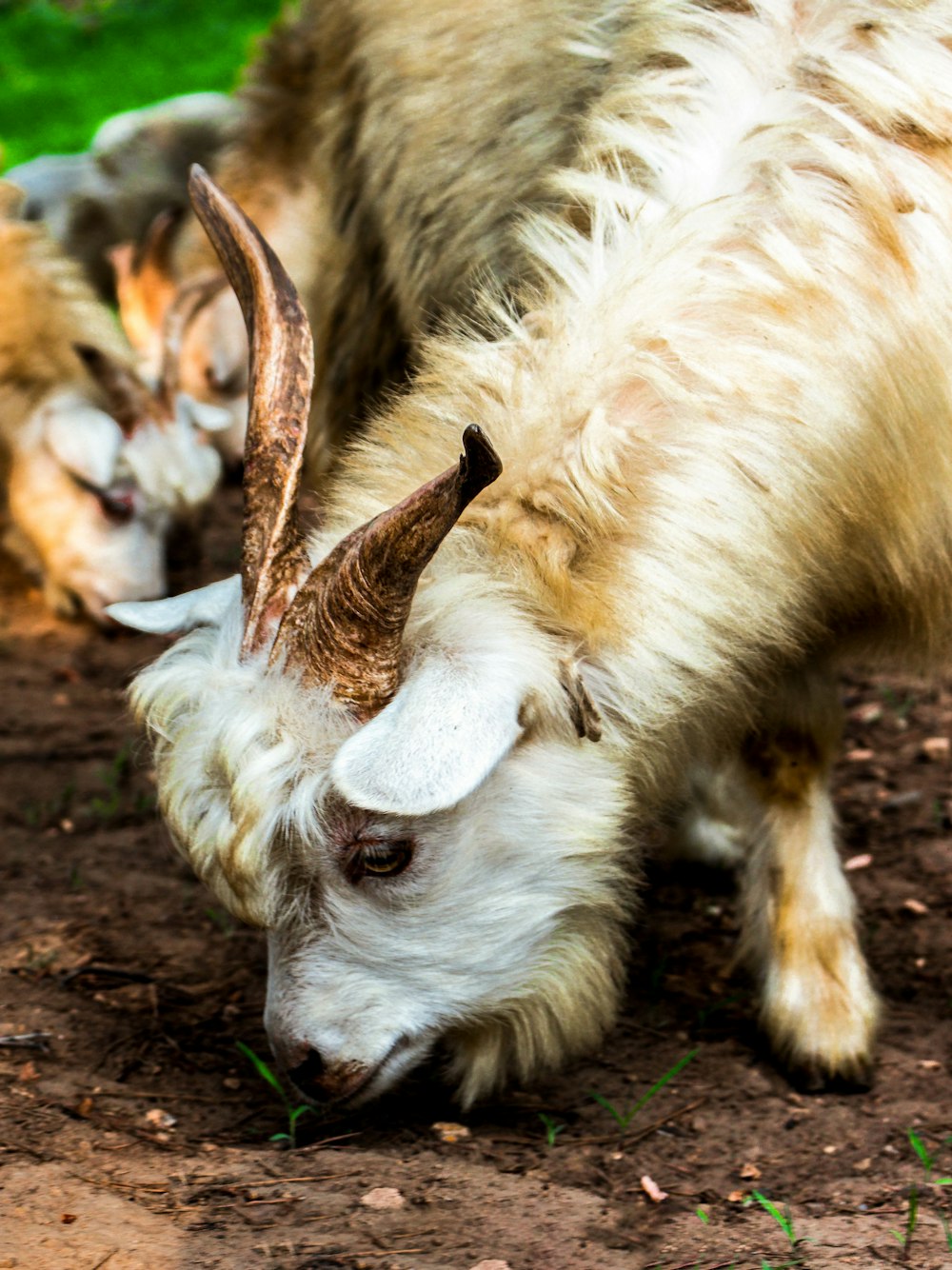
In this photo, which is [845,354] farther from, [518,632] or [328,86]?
[328,86]

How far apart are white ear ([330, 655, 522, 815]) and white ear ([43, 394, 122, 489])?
3583 mm

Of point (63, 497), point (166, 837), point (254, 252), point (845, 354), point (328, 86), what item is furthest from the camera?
point (63, 497)

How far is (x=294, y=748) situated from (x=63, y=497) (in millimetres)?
3567

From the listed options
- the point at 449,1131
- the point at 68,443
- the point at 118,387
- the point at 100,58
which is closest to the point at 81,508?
the point at 68,443

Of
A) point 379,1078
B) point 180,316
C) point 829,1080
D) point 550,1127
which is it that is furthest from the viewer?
point 180,316

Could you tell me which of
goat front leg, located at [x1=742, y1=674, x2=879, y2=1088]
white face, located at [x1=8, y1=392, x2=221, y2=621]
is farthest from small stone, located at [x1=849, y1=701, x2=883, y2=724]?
white face, located at [x1=8, y1=392, x2=221, y2=621]

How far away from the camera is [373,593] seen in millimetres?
2525

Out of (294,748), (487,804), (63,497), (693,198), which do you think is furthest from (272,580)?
(63,497)

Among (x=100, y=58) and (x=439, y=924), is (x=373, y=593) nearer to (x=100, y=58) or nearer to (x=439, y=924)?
(x=439, y=924)

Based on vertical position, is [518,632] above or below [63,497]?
above

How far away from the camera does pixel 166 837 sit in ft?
14.6

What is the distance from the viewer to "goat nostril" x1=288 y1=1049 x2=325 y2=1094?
9.73 ft

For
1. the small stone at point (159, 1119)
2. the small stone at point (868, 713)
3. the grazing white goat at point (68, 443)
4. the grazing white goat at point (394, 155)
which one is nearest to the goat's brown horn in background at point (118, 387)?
the grazing white goat at point (68, 443)

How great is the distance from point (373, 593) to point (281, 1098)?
1307mm
